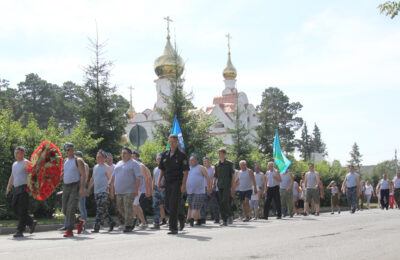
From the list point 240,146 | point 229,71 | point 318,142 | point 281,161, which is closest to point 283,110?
point 229,71

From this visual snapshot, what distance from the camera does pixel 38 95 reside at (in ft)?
313

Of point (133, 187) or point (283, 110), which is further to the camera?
point (283, 110)

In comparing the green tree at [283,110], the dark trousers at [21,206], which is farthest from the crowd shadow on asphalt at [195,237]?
the green tree at [283,110]

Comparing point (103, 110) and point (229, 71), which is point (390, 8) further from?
point (229, 71)

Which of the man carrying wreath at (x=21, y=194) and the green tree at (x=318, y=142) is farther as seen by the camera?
the green tree at (x=318, y=142)

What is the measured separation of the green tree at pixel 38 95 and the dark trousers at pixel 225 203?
83100 mm

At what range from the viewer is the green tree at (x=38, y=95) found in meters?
93.1

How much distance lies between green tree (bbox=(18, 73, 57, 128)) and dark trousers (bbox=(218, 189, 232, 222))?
83100 millimetres

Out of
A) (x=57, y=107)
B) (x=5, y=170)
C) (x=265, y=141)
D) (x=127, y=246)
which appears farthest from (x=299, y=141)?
(x=127, y=246)

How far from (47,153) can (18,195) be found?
1198mm

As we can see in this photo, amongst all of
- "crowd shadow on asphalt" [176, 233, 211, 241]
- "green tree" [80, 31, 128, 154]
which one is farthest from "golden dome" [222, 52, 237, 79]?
"crowd shadow on asphalt" [176, 233, 211, 241]

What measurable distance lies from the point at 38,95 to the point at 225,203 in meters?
87.0

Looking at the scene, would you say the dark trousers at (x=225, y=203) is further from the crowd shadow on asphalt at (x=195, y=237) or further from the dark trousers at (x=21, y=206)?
the dark trousers at (x=21, y=206)

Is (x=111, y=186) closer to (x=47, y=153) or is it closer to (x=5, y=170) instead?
(x=47, y=153)
